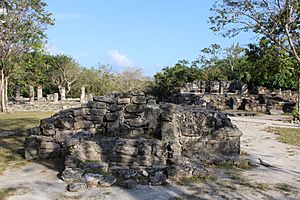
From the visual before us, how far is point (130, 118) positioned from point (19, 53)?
1583cm

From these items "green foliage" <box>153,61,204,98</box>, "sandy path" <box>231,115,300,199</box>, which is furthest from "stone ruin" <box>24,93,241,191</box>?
"green foliage" <box>153,61,204,98</box>

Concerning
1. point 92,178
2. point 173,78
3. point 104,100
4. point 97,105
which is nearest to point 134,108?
point 104,100

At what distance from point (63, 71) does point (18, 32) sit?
846 inches

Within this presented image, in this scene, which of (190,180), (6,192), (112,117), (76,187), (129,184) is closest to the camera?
(6,192)

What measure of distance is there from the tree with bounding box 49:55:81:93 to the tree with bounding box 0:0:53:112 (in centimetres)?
1933

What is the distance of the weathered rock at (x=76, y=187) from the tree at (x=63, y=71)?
3670 centimetres

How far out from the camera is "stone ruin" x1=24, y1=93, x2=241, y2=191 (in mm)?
5992

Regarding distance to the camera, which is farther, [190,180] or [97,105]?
[97,105]

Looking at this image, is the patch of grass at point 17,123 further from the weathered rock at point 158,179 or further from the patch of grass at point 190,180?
the patch of grass at point 190,180

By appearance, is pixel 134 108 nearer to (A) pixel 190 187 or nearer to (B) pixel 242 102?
(A) pixel 190 187

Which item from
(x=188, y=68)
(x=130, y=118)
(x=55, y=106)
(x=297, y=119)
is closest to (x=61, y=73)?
(x=55, y=106)

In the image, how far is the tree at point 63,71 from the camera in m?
40.4

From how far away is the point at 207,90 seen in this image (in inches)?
1233

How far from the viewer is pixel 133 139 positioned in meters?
6.69
